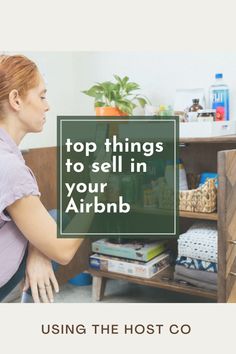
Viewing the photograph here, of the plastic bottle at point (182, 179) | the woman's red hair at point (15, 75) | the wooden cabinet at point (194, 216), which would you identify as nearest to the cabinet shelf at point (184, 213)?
the wooden cabinet at point (194, 216)

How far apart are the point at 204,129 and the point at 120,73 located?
0.58 m

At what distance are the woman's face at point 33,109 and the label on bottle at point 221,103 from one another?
84 cm

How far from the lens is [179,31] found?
3.43ft

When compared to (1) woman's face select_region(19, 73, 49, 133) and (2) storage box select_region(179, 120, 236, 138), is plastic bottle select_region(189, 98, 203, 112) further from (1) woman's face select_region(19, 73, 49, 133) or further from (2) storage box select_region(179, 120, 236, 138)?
(1) woman's face select_region(19, 73, 49, 133)

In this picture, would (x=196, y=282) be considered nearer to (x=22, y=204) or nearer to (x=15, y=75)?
(x=22, y=204)

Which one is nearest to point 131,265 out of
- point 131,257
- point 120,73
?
point 131,257

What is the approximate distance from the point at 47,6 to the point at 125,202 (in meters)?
0.90

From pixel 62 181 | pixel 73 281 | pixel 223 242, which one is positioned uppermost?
pixel 62 181

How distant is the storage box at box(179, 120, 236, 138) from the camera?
1.50 m

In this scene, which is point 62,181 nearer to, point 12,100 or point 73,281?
point 12,100

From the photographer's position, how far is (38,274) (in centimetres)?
93
